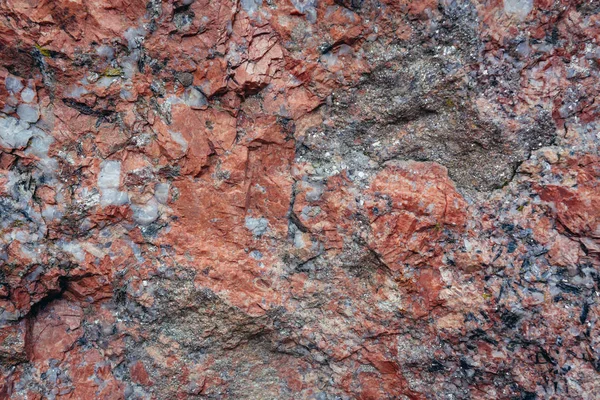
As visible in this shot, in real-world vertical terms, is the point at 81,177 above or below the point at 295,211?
below

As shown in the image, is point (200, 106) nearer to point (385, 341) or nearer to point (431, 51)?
point (431, 51)

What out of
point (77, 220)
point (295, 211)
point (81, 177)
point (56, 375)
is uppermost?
point (295, 211)

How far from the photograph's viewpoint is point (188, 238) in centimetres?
270

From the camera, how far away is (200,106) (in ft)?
8.49

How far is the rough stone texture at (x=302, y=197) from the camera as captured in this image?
239 cm

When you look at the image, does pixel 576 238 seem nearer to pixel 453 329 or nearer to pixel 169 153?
pixel 453 329

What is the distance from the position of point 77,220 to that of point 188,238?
63cm

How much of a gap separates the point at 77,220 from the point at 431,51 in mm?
2189

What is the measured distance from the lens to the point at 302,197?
272 centimetres

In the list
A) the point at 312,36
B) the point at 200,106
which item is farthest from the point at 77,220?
the point at 312,36

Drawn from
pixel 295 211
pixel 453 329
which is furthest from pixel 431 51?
A: pixel 453 329

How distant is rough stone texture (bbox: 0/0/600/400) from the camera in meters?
2.39

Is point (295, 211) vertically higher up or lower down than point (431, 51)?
lower down

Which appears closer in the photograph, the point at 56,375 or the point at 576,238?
the point at 576,238
